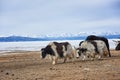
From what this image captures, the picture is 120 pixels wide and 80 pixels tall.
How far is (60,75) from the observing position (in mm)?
17500

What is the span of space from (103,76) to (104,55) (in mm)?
12040

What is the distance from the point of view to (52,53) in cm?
2517

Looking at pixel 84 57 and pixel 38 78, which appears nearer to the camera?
pixel 38 78

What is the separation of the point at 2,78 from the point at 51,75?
7.73ft

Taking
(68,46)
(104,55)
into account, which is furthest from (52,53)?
(104,55)

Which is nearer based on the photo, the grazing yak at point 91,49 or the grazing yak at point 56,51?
the grazing yak at point 56,51

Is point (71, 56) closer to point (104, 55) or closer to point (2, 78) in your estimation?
point (104, 55)

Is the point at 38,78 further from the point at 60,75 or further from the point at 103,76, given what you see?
the point at 103,76

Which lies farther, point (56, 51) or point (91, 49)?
point (91, 49)

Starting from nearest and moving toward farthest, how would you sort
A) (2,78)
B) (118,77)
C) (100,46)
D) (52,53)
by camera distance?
(118,77)
(2,78)
(52,53)
(100,46)

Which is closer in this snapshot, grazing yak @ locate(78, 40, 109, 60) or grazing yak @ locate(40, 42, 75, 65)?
grazing yak @ locate(40, 42, 75, 65)

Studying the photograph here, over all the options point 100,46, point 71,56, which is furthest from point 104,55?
point 71,56

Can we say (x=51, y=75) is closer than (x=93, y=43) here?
Yes

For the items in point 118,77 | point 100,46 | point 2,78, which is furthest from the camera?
point 100,46
